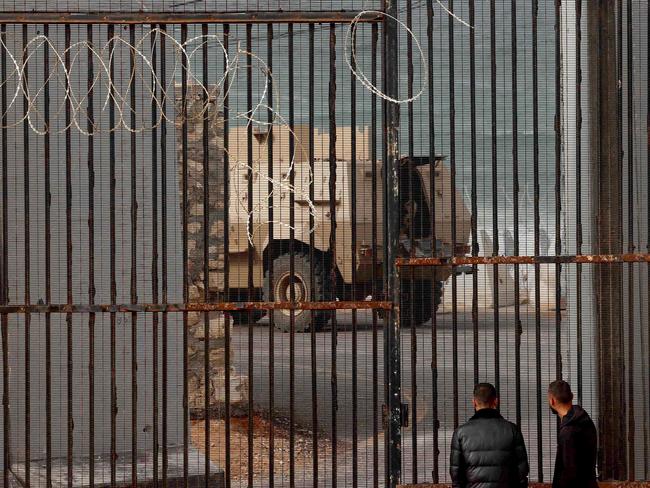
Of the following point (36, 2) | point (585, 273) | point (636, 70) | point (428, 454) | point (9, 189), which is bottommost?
point (428, 454)

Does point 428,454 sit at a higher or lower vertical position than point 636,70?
lower

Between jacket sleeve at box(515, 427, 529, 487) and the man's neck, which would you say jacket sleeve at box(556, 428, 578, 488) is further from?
jacket sleeve at box(515, 427, 529, 487)

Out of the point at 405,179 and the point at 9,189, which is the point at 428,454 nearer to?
the point at 9,189

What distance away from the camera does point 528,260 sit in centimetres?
521

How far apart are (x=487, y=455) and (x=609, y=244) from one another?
157 centimetres

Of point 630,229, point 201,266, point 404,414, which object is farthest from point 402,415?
point 201,266

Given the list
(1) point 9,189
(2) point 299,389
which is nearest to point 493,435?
(1) point 9,189

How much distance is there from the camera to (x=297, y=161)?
14953 millimetres

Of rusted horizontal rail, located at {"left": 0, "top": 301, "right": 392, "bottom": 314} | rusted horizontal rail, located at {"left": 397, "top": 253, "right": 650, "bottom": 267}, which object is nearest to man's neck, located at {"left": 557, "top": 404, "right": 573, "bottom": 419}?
rusted horizontal rail, located at {"left": 397, "top": 253, "right": 650, "bottom": 267}

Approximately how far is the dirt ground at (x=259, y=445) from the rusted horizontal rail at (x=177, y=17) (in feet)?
13.8

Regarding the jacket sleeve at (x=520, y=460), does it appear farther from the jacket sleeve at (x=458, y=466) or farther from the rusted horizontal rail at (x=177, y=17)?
the rusted horizontal rail at (x=177, y=17)

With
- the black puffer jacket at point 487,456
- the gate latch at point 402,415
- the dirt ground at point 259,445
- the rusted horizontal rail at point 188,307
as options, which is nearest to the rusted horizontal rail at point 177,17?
the rusted horizontal rail at point 188,307

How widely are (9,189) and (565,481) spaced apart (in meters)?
4.01

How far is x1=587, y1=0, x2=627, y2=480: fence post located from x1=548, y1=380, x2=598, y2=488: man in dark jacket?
90cm
